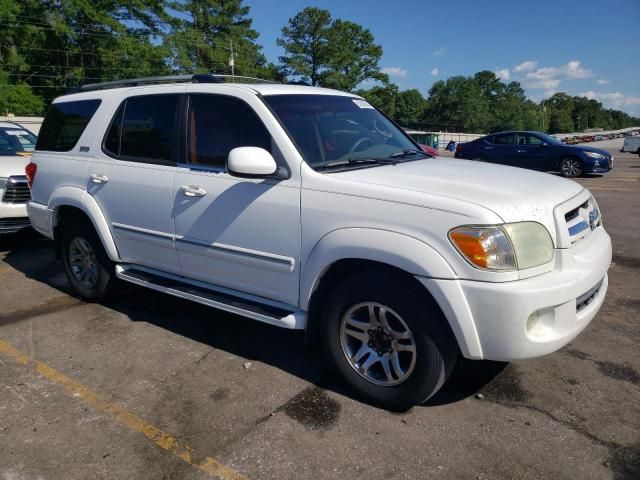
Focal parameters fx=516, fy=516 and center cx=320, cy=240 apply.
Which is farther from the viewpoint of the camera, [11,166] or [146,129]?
[11,166]

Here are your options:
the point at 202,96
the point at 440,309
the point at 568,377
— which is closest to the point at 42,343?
the point at 202,96

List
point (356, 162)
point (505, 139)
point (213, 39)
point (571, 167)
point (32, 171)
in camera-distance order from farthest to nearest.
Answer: point (213, 39)
point (505, 139)
point (571, 167)
point (32, 171)
point (356, 162)

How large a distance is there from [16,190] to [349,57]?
67.7 metres

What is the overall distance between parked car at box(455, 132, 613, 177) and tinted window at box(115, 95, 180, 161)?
14.3 metres

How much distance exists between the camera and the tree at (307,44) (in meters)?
65.8

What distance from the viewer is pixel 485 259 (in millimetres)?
2584

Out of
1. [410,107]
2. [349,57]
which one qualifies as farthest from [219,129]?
[410,107]

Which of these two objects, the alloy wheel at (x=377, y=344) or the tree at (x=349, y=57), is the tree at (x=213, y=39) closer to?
the tree at (x=349, y=57)

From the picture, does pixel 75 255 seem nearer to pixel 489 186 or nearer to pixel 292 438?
pixel 292 438

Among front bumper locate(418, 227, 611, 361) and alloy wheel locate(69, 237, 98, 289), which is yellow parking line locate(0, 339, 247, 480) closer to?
alloy wheel locate(69, 237, 98, 289)

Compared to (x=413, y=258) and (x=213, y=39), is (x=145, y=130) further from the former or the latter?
(x=213, y=39)

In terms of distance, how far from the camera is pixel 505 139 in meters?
16.8

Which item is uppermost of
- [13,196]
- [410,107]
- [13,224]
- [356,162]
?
[410,107]

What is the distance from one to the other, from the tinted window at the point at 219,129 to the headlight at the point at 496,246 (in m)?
1.45
